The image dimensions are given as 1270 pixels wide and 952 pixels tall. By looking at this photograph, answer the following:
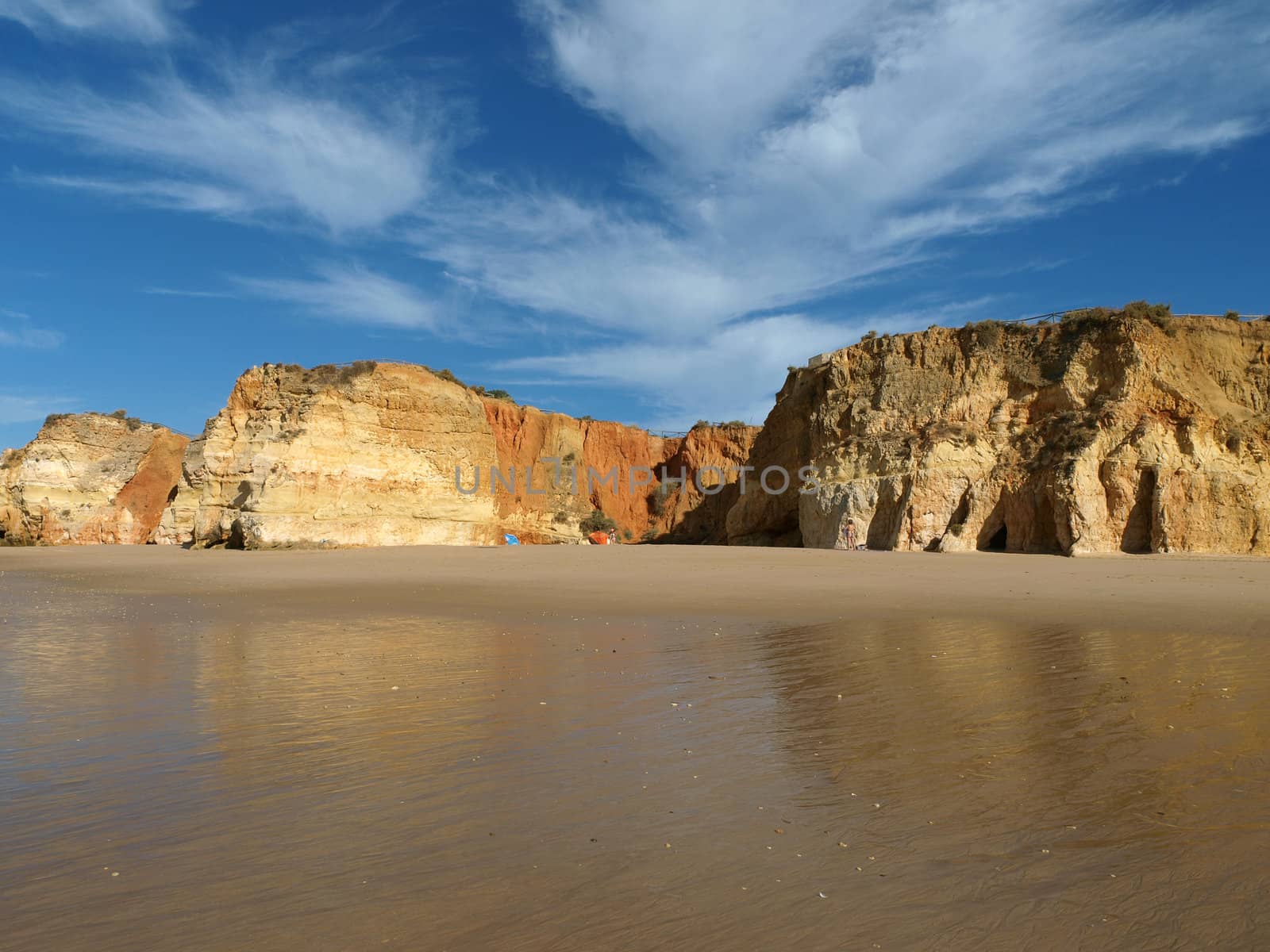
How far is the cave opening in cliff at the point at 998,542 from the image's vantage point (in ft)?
73.0

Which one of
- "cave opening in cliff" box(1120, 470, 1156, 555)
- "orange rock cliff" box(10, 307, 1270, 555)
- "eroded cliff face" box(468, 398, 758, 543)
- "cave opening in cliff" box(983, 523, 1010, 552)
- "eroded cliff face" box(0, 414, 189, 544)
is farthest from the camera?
"eroded cliff face" box(468, 398, 758, 543)

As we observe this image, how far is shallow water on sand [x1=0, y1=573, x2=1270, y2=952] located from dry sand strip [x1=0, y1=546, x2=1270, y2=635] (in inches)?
122

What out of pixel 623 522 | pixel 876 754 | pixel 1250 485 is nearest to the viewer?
pixel 876 754

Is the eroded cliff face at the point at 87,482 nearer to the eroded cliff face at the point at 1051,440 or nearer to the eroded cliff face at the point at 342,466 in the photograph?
the eroded cliff face at the point at 342,466

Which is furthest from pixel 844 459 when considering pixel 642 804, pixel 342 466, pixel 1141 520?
pixel 642 804

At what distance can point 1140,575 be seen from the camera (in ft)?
42.7

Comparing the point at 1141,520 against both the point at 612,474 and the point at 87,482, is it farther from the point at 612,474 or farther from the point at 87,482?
the point at 87,482

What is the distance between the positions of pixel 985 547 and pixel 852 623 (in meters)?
15.8

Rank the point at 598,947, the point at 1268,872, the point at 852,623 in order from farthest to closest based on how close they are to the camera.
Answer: the point at 852,623, the point at 1268,872, the point at 598,947

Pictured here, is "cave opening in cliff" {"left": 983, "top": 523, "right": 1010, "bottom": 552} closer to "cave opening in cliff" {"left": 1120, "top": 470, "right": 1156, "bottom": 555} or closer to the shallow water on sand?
"cave opening in cliff" {"left": 1120, "top": 470, "right": 1156, "bottom": 555}

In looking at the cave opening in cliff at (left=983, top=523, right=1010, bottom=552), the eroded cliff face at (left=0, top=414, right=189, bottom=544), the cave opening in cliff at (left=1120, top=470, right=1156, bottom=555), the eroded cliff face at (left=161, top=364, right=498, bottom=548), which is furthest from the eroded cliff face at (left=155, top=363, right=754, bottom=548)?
the cave opening in cliff at (left=1120, top=470, right=1156, bottom=555)

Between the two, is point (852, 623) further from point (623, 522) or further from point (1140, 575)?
point (623, 522)

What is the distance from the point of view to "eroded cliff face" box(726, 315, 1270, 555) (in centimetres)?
1970

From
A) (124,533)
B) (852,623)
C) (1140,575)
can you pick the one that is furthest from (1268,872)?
(124,533)
